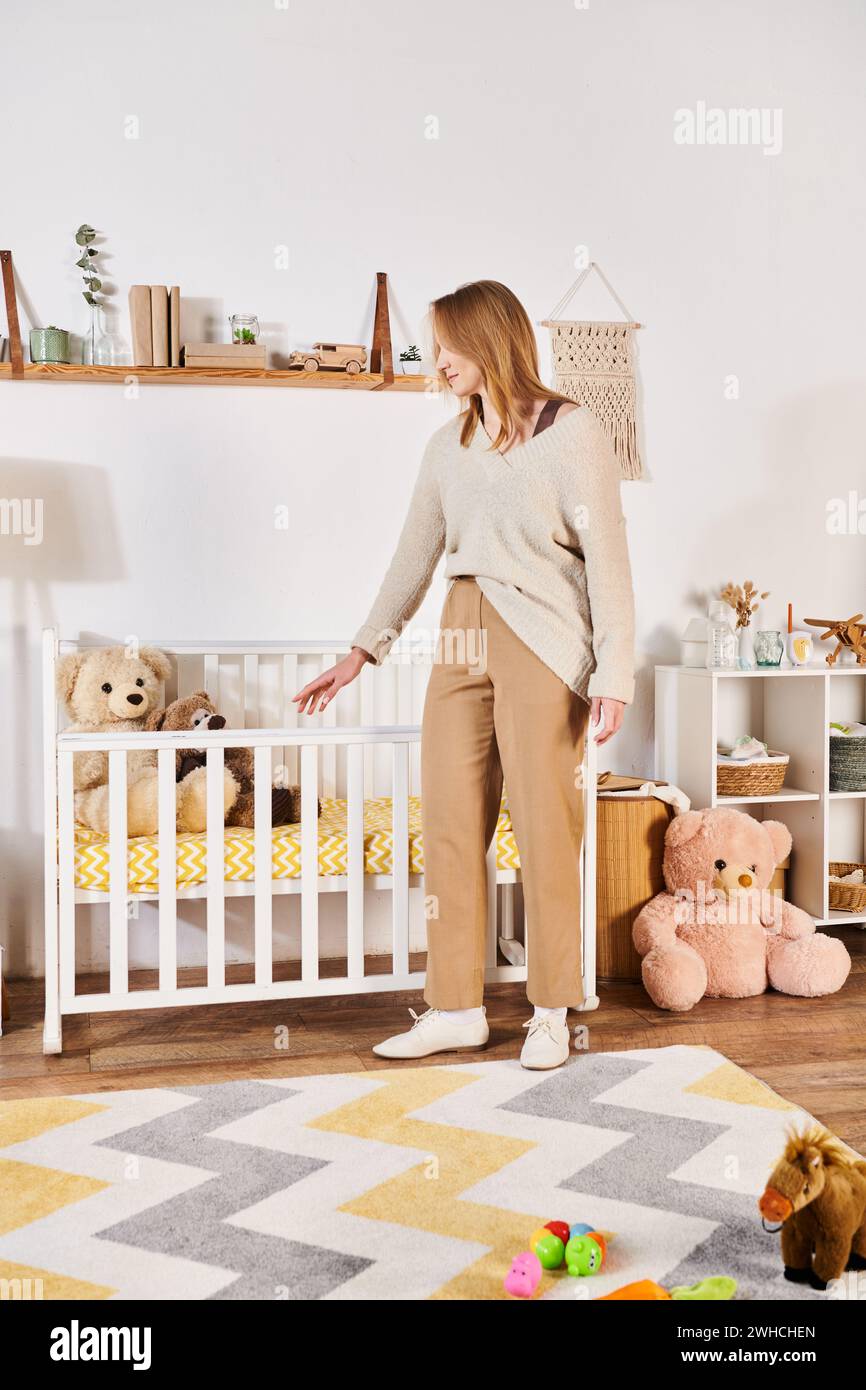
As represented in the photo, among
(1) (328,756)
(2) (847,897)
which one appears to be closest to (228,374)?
(1) (328,756)

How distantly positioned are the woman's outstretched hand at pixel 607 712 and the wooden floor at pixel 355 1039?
598 mm

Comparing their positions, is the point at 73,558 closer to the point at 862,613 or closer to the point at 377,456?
the point at 377,456

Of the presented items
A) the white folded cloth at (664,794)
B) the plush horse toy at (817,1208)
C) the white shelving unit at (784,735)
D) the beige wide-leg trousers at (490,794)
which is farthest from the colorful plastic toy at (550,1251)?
the white shelving unit at (784,735)

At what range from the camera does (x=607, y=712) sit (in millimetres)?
1968

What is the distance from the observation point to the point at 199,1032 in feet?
7.70

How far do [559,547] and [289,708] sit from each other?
1.02m

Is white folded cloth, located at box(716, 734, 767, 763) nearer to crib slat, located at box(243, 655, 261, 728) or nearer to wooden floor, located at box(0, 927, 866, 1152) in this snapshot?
wooden floor, located at box(0, 927, 866, 1152)

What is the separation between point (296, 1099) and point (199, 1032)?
0.47 meters

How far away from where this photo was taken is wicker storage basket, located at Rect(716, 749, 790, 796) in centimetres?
293

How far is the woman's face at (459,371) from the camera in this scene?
2051 millimetres

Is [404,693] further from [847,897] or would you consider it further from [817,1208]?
[817,1208]

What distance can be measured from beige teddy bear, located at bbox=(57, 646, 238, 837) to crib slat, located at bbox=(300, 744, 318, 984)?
0.74ft

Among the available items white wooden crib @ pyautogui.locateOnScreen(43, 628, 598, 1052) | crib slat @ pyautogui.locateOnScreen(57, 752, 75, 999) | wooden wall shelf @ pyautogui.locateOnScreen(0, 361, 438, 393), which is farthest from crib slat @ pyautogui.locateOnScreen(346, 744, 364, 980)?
wooden wall shelf @ pyautogui.locateOnScreen(0, 361, 438, 393)

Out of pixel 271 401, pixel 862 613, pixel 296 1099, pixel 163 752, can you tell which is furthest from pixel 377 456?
pixel 296 1099
